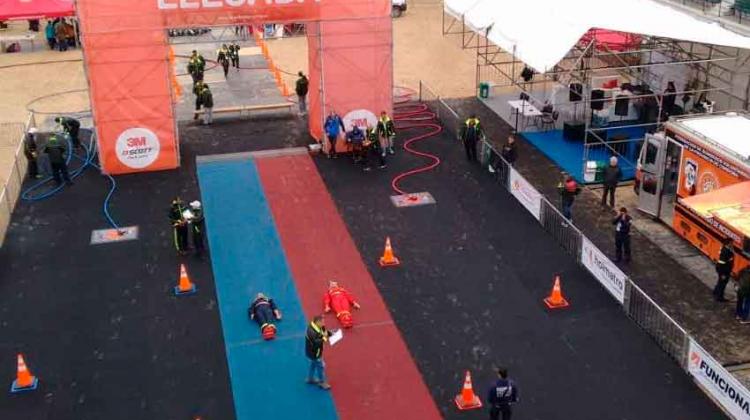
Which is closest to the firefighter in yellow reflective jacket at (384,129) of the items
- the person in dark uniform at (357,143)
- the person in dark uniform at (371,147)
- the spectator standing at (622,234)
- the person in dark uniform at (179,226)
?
the person in dark uniform at (371,147)

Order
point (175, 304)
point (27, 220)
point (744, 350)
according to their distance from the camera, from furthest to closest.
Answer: point (27, 220), point (175, 304), point (744, 350)

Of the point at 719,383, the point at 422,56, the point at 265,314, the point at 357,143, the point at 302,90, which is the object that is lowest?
the point at 265,314

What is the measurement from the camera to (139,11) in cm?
2530

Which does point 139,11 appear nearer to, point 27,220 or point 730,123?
point 27,220

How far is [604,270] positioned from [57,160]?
15399 millimetres

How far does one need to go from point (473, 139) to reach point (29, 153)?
1307cm

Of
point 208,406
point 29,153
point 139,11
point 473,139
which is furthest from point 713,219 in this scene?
point 29,153

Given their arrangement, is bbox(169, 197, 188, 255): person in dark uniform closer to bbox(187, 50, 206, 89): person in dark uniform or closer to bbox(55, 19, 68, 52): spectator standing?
bbox(187, 50, 206, 89): person in dark uniform

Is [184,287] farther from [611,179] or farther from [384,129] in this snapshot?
[611,179]

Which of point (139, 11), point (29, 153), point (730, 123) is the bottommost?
point (29, 153)

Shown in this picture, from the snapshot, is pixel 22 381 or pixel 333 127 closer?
pixel 22 381

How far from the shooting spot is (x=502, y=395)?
1431 centimetres

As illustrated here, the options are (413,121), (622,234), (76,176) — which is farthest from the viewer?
(413,121)

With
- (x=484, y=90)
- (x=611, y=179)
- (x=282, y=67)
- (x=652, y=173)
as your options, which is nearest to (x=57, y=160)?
(x=611, y=179)
